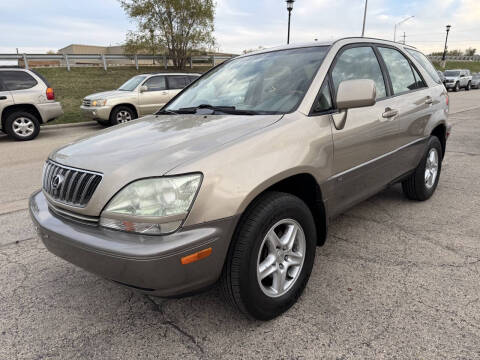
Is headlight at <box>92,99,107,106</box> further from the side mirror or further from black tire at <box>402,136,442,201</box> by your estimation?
the side mirror

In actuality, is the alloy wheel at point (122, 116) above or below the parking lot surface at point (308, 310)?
above

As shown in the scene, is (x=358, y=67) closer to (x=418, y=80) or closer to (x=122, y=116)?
(x=418, y=80)

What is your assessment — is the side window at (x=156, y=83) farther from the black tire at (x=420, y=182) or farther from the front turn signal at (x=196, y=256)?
the front turn signal at (x=196, y=256)

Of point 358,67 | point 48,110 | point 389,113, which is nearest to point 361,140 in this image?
point 389,113

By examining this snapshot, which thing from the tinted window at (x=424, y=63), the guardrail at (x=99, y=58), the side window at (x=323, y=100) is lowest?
the side window at (x=323, y=100)

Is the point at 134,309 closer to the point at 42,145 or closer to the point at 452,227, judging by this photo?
the point at 452,227

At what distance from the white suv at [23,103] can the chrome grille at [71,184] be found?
798cm

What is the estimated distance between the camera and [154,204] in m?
1.74

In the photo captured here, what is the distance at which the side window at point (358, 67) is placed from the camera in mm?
2778

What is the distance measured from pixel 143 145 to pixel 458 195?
397 cm

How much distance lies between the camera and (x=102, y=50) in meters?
59.9

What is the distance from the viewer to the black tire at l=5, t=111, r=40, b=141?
28.7 feet

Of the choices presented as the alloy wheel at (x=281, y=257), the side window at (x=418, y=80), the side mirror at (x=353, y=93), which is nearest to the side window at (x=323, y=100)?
the side mirror at (x=353, y=93)

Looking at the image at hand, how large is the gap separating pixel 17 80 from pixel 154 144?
879cm
